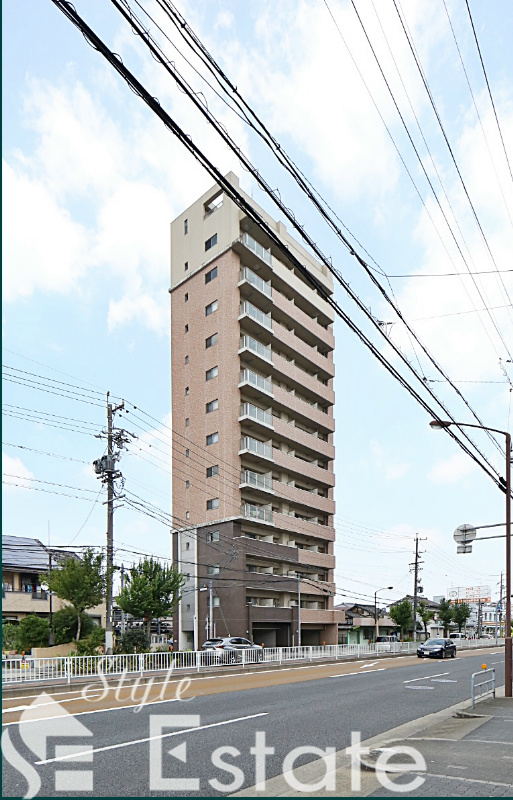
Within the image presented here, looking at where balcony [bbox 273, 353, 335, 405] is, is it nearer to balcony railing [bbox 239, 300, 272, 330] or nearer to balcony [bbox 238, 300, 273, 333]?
balcony [bbox 238, 300, 273, 333]

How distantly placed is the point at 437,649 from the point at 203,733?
38.1 m

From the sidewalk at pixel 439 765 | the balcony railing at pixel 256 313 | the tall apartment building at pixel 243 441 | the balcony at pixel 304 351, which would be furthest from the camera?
the balcony at pixel 304 351

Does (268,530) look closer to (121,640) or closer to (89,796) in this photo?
(121,640)

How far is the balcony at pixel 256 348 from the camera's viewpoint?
5444 centimetres

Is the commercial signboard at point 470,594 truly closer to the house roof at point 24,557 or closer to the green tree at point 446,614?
the green tree at point 446,614

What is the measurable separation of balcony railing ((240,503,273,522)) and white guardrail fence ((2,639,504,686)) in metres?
11.1

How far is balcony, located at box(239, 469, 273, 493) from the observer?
52500 mm

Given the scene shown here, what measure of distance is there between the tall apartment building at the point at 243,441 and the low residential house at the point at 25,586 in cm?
1055

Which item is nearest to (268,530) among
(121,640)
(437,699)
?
(121,640)

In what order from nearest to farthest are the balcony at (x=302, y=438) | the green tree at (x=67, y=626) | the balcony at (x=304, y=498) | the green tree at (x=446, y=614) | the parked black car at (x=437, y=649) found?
the green tree at (x=67, y=626) < the parked black car at (x=437, y=649) < the balcony at (x=304, y=498) < the balcony at (x=302, y=438) < the green tree at (x=446, y=614)

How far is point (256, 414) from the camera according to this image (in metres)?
54.5

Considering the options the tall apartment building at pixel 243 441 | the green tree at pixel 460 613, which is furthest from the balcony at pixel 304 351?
the green tree at pixel 460 613

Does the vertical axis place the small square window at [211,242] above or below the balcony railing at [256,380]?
above

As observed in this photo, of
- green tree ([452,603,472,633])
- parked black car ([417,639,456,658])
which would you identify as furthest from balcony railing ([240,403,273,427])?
green tree ([452,603,472,633])
